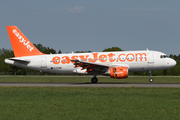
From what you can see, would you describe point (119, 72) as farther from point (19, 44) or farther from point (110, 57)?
point (19, 44)

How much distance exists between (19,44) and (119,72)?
663 inches

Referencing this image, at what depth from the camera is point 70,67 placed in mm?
34406

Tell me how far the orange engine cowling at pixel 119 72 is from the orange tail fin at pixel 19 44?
1336 cm

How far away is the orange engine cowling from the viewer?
3045cm

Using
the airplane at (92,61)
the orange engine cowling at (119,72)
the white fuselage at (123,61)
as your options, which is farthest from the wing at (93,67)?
the orange engine cowling at (119,72)

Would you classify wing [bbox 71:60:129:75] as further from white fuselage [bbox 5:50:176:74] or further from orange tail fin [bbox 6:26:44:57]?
orange tail fin [bbox 6:26:44:57]

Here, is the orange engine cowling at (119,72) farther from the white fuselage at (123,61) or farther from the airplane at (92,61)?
the white fuselage at (123,61)

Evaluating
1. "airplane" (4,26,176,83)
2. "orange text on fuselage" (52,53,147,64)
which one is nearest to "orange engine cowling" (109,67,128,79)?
"airplane" (4,26,176,83)

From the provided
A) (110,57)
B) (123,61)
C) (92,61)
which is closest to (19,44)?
(92,61)

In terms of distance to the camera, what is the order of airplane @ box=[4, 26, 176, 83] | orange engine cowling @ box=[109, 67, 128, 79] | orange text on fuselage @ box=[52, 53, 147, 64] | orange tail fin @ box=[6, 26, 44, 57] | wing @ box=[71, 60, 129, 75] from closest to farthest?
orange engine cowling @ box=[109, 67, 128, 79] < wing @ box=[71, 60, 129, 75] < airplane @ box=[4, 26, 176, 83] < orange text on fuselage @ box=[52, 53, 147, 64] < orange tail fin @ box=[6, 26, 44, 57]

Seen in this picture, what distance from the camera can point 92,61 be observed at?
111 ft
